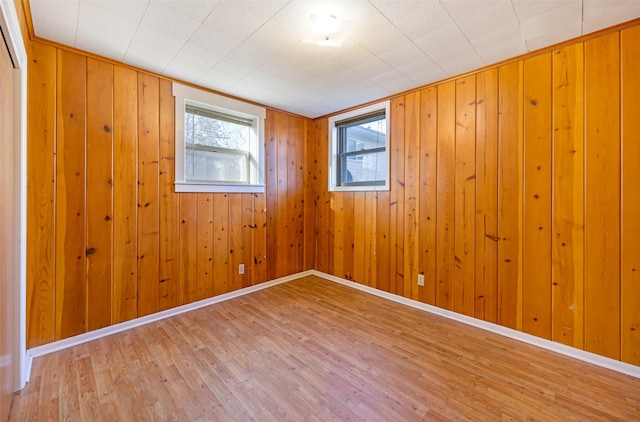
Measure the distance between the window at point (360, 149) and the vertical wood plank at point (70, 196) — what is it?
108 inches

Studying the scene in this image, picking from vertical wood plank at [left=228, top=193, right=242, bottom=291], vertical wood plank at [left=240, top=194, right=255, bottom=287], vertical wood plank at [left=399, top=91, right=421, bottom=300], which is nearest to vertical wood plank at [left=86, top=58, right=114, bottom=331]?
vertical wood plank at [left=228, top=193, right=242, bottom=291]

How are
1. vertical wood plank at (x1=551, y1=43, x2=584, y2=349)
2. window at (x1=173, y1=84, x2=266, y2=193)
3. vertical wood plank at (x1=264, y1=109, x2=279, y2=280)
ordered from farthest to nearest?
vertical wood plank at (x1=264, y1=109, x2=279, y2=280)
window at (x1=173, y1=84, x2=266, y2=193)
vertical wood plank at (x1=551, y1=43, x2=584, y2=349)

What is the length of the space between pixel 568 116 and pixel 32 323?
4388mm

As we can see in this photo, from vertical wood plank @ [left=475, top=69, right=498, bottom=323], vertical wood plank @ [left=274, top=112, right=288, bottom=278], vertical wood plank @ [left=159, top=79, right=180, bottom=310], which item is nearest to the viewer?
vertical wood plank @ [left=475, top=69, right=498, bottom=323]

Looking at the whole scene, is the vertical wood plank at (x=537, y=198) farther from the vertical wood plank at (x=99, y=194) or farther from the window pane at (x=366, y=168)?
the vertical wood plank at (x=99, y=194)

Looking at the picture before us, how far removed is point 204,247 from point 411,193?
94.5 inches

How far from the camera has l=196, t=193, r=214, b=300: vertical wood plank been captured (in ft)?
9.82

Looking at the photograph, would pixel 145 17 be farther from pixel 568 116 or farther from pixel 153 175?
pixel 568 116

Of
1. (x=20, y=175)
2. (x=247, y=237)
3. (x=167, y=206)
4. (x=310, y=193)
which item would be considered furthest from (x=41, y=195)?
(x=310, y=193)

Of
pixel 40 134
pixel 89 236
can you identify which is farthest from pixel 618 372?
pixel 40 134

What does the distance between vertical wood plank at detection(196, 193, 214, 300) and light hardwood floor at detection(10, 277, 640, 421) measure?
1.40 feet

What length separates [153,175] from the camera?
2658 mm

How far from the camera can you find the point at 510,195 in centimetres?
238

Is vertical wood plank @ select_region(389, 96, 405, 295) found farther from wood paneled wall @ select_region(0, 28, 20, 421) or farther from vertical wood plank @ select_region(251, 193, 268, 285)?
wood paneled wall @ select_region(0, 28, 20, 421)
